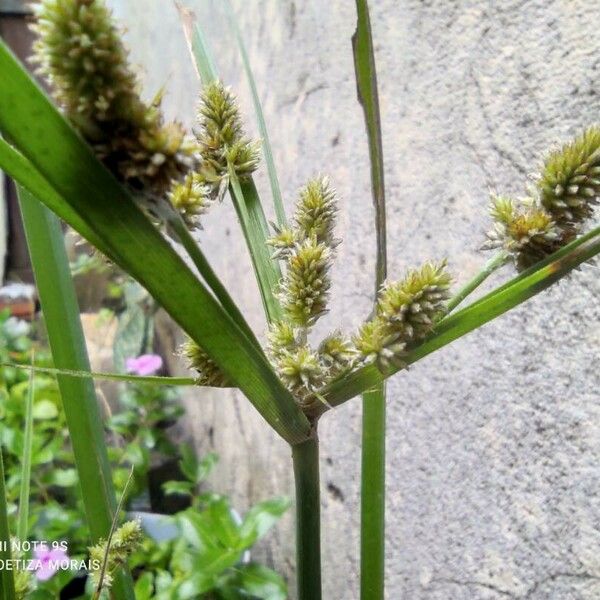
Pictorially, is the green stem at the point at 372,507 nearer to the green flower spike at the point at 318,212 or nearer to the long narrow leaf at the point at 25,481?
the green flower spike at the point at 318,212

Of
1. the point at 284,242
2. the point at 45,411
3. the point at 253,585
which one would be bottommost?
the point at 253,585

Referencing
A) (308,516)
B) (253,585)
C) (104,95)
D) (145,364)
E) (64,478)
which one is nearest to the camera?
(104,95)

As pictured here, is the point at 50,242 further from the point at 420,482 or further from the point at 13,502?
the point at 13,502

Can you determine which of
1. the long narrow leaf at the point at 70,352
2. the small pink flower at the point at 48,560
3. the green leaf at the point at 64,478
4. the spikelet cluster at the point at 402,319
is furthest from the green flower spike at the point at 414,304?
the green leaf at the point at 64,478

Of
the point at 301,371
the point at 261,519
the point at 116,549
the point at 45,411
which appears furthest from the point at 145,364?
the point at 301,371

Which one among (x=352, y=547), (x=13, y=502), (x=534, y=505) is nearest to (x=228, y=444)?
(x=13, y=502)

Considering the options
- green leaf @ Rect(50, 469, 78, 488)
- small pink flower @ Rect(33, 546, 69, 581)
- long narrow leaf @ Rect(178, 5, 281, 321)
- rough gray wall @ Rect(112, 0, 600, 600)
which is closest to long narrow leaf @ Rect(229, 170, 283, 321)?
long narrow leaf @ Rect(178, 5, 281, 321)

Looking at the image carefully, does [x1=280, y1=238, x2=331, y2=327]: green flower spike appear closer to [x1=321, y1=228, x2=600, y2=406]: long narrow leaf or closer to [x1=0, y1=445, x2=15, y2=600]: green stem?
[x1=321, y1=228, x2=600, y2=406]: long narrow leaf

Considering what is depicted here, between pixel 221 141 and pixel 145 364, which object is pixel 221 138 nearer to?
pixel 221 141
